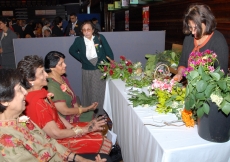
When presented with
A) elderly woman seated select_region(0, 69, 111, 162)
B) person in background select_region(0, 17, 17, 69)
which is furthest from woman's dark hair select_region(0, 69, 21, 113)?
person in background select_region(0, 17, 17, 69)

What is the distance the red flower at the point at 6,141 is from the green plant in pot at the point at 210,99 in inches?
36.5

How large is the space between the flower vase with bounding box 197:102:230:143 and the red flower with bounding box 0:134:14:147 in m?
0.99

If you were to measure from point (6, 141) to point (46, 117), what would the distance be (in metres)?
0.46

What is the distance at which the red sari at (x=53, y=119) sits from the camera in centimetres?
162

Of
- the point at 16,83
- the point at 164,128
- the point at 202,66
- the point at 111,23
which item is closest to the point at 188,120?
the point at 164,128

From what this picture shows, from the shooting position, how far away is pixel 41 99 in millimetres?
1653

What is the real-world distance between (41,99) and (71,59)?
2254 mm

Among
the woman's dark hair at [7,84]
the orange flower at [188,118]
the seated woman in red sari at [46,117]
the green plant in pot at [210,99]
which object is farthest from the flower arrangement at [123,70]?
the woman's dark hair at [7,84]

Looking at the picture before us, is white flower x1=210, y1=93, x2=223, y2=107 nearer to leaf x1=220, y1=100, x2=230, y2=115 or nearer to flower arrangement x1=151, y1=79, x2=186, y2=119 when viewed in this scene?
leaf x1=220, y1=100, x2=230, y2=115

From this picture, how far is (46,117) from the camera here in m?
1.63

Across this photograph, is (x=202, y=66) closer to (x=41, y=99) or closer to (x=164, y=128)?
(x=164, y=128)

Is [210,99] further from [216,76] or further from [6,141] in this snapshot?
[6,141]

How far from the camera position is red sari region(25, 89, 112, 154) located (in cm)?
162

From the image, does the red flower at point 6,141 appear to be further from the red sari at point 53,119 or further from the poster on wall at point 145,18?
the poster on wall at point 145,18
